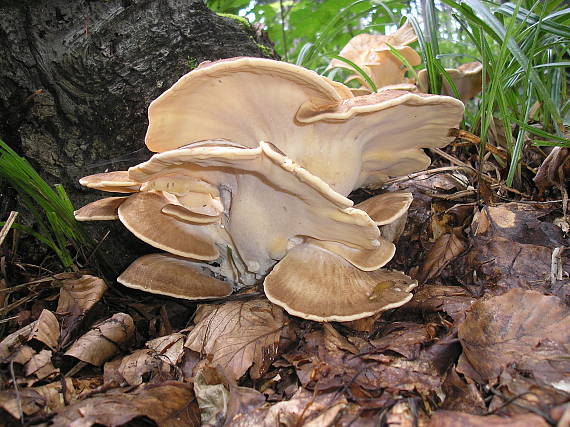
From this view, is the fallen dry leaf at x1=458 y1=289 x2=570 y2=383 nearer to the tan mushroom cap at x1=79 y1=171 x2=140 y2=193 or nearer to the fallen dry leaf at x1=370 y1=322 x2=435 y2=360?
the fallen dry leaf at x1=370 y1=322 x2=435 y2=360

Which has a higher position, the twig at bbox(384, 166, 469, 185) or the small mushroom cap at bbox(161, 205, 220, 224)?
the small mushroom cap at bbox(161, 205, 220, 224)

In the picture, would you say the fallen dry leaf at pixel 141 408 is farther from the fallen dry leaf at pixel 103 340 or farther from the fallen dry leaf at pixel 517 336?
the fallen dry leaf at pixel 517 336

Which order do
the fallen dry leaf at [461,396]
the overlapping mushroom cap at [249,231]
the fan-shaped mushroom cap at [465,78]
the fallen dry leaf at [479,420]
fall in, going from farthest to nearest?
the fan-shaped mushroom cap at [465,78] < the overlapping mushroom cap at [249,231] < the fallen dry leaf at [461,396] < the fallen dry leaf at [479,420]

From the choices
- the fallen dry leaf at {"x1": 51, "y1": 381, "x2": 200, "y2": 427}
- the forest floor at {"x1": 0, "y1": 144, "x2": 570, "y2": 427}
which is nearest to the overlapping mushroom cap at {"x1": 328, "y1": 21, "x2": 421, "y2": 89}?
the forest floor at {"x1": 0, "y1": 144, "x2": 570, "y2": 427}

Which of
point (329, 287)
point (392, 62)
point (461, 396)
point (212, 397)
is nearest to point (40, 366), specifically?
point (212, 397)

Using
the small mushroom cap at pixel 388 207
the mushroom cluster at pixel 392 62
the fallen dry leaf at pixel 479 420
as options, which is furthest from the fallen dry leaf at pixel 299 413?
the mushroom cluster at pixel 392 62

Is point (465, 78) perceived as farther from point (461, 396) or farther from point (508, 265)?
point (461, 396)
